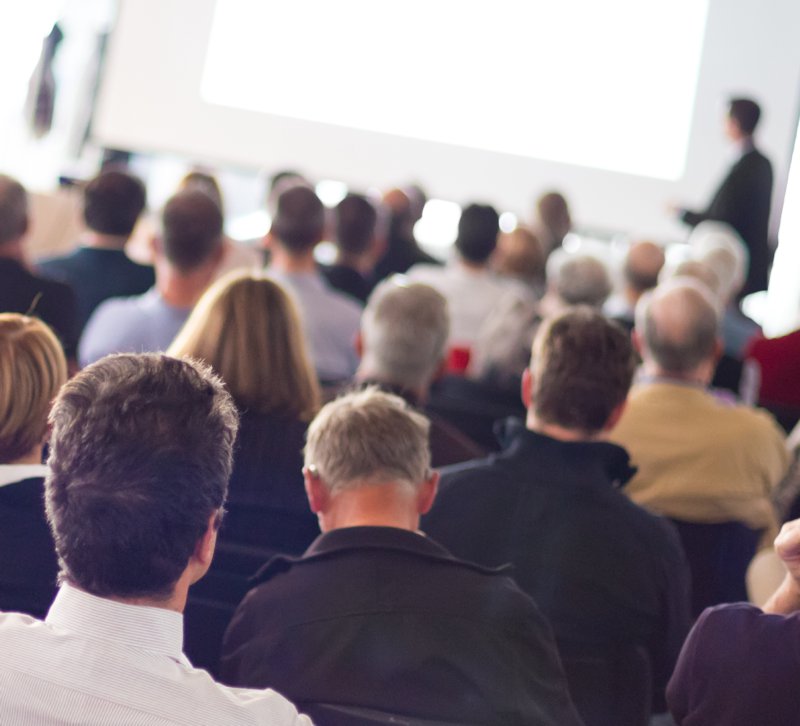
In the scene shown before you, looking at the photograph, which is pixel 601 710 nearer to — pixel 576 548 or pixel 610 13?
pixel 576 548

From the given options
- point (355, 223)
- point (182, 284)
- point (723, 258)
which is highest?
point (723, 258)

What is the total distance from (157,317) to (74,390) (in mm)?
2214

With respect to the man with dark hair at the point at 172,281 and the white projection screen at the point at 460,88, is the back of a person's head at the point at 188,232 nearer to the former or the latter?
the man with dark hair at the point at 172,281

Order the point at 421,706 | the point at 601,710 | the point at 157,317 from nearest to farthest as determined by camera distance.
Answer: the point at 421,706, the point at 601,710, the point at 157,317

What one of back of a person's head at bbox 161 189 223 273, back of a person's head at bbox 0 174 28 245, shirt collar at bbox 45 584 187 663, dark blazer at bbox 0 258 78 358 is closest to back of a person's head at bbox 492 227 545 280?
back of a person's head at bbox 161 189 223 273

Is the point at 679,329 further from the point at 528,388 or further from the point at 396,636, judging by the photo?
the point at 396,636

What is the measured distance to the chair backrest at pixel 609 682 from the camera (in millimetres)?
1958

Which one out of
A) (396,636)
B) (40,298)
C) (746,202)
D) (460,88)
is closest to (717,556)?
(396,636)

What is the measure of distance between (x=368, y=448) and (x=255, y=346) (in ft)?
2.55

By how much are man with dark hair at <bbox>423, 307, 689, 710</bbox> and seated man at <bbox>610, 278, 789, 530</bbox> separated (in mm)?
595

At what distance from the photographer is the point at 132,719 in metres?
1.09

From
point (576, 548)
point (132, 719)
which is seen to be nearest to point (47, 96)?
point (576, 548)

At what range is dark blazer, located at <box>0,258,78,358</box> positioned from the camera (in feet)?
10.3

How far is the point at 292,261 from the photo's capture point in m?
4.09
